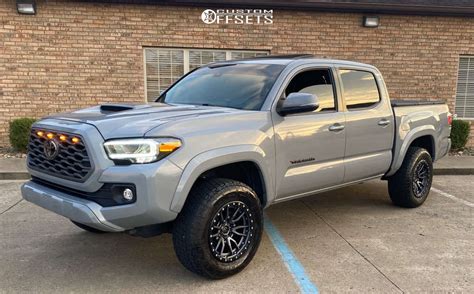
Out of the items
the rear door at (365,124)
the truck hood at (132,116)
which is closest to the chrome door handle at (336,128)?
the rear door at (365,124)

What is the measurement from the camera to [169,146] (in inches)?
122

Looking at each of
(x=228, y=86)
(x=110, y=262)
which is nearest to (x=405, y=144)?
(x=228, y=86)

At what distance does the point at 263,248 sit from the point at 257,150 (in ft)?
3.91

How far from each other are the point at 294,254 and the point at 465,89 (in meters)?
8.43

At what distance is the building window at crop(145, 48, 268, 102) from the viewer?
30.4 feet

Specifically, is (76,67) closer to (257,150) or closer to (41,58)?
(41,58)

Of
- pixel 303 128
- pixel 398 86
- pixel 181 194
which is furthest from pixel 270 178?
pixel 398 86

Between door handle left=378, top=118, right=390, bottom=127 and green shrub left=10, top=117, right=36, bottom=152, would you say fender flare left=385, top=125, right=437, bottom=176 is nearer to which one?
door handle left=378, top=118, right=390, bottom=127

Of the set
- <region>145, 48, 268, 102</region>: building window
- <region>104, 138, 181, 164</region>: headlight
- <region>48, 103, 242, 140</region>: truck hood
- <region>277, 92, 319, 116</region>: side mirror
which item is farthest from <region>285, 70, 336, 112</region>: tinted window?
<region>145, 48, 268, 102</region>: building window

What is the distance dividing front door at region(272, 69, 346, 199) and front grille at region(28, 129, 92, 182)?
5.56ft

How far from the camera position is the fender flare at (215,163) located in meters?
3.15

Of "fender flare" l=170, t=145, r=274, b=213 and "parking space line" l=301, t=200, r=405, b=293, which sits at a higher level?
"fender flare" l=170, t=145, r=274, b=213

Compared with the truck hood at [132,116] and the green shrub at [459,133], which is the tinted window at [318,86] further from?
the green shrub at [459,133]

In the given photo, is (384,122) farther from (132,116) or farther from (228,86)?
(132,116)
